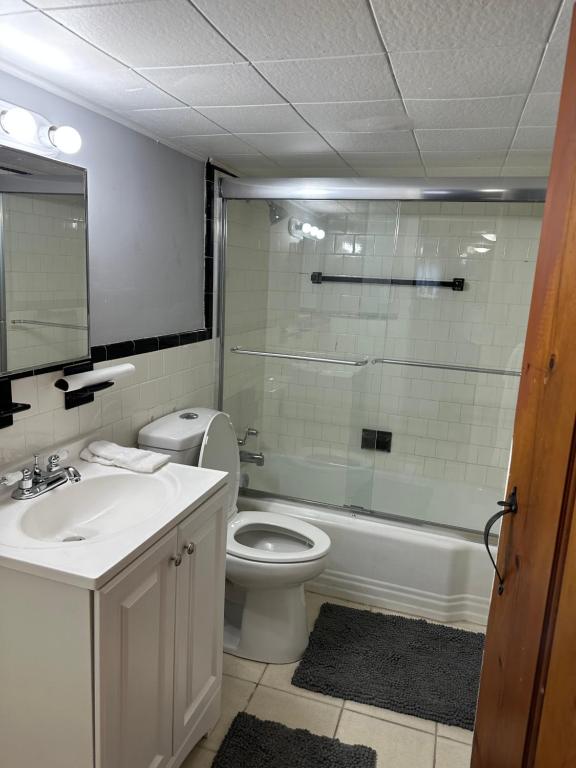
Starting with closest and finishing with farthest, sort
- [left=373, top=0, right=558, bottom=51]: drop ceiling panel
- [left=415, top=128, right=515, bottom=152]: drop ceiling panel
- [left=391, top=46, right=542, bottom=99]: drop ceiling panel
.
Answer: [left=373, top=0, right=558, bottom=51]: drop ceiling panel < [left=391, top=46, right=542, bottom=99]: drop ceiling panel < [left=415, top=128, right=515, bottom=152]: drop ceiling panel

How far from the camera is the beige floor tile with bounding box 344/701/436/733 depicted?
195 cm

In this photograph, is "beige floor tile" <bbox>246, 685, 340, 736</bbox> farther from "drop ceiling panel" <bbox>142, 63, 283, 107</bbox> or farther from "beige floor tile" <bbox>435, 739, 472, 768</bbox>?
"drop ceiling panel" <bbox>142, 63, 283, 107</bbox>

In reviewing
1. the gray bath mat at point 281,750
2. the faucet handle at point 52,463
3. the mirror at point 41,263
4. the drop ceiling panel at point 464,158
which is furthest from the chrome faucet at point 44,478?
the drop ceiling panel at point 464,158

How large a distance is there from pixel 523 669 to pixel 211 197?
2395 millimetres

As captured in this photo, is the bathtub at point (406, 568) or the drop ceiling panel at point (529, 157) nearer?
the drop ceiling panel at point (529, 157)

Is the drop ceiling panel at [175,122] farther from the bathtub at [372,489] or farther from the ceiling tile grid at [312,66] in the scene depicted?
the bathtub at [372,489]

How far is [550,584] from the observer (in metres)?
0.85

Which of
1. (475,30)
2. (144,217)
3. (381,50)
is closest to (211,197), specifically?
(144,217)

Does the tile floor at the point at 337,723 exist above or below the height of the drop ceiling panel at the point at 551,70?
below

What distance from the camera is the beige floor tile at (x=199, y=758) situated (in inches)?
68.2

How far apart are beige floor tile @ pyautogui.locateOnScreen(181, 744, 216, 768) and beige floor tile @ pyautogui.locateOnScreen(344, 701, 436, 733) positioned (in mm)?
524

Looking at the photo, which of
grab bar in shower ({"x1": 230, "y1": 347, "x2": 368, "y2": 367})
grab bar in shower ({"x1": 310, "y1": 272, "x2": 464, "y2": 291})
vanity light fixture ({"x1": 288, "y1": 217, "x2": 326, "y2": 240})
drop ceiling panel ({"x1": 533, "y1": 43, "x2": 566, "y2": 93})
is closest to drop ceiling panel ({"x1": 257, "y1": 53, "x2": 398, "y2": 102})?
drop ceiling panel ({"x1": 533, "y1": 43, "x2": 566, "y2": 93})

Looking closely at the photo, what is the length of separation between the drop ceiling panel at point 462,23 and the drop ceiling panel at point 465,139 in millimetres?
776

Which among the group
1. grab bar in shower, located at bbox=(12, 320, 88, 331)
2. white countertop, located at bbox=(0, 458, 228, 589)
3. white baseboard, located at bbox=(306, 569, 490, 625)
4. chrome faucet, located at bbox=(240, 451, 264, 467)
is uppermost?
grab bar in shower, located at bbox=(12, 320, 88, 331)
